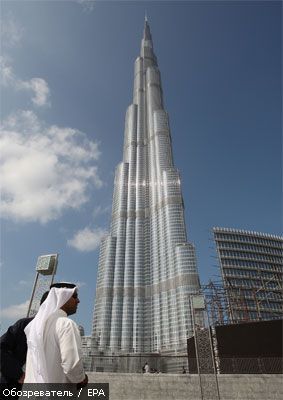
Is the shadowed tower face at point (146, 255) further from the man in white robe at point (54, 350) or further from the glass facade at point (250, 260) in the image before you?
the man in white robe at point (54, 350)

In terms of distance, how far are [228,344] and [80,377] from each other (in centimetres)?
1850

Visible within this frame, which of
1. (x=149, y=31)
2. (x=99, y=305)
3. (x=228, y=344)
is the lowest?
(x=228, y=344)

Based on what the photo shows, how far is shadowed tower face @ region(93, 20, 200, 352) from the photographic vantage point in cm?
9175

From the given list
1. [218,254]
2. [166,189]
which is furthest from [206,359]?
[166,189]

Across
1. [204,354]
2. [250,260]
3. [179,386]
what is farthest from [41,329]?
[250,260]

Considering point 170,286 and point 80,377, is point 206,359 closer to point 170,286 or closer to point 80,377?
point 80,377

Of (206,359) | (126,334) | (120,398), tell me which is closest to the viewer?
(120,398)

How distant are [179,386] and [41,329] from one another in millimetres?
15146

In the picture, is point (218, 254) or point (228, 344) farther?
point (218, 254)

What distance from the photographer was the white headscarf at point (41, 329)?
228 cm

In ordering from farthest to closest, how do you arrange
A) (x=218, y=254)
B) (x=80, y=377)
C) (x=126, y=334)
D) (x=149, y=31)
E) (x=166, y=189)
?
(x=149, y=31) → (x=166, y=189) → (x=126, y=334) → (x=218, y=254) → (x=80, y=377)

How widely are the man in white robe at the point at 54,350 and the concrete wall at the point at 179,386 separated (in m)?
14.3

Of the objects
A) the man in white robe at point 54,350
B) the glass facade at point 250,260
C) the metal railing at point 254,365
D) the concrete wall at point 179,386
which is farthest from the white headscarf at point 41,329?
the glass facade at point 250,260

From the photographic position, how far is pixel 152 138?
129000mm
